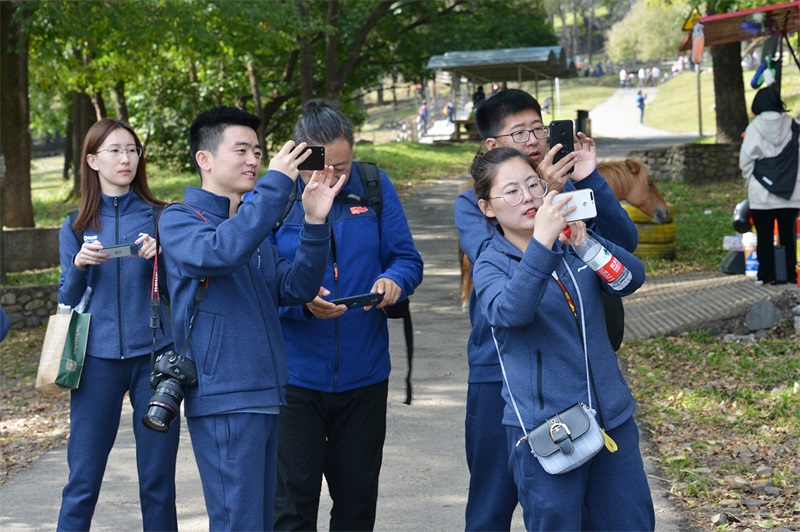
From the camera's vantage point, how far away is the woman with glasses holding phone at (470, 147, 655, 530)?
314cm

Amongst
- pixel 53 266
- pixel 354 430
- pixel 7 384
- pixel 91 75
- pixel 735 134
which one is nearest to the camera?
pixel 354 430

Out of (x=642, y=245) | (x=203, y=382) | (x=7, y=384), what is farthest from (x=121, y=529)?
(x=642, y=245)

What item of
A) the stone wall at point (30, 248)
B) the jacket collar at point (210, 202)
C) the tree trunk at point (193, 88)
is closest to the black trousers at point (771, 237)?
the jacket collar at point (210, 202)

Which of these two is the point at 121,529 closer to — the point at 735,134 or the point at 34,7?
the point at 34,7

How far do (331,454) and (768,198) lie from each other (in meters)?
6.78

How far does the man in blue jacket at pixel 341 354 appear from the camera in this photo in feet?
13.1

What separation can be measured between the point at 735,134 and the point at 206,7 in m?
12.9

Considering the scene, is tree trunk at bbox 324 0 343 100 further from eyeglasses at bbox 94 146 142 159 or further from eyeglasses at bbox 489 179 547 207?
eyeglasses at bbox 489 179 547 207

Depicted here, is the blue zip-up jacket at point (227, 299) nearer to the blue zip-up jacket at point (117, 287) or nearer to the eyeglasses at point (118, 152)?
the blue zip-up jacket at point (117, 287)

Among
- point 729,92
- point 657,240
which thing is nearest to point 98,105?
point 729,92

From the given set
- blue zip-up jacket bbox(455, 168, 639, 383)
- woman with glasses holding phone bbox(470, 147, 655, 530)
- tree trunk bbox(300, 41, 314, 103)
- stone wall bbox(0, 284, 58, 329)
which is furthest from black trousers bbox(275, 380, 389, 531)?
tree trunk bbox(300, 41, 314, 103)

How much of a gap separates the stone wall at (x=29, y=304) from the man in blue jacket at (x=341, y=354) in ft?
27.8

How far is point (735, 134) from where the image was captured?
2217 cm

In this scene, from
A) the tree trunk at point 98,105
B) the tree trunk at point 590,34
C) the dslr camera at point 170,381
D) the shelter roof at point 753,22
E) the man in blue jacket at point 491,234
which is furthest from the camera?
the tree trunk at point 590,34
